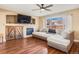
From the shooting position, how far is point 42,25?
709 centimetres

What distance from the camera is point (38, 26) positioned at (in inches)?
291

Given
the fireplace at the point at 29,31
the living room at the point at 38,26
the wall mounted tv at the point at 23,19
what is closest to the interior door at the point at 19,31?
the living room at the point at 38,26

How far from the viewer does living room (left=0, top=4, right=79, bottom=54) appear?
3527mm

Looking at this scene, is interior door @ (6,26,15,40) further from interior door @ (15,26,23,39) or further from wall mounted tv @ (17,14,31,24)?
wall mounted tv @ (17,14,31,24)

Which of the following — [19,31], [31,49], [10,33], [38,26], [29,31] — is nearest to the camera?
[31,49]

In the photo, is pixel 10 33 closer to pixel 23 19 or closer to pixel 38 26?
pixel 23 19

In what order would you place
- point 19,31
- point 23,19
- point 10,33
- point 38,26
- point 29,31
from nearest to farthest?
point 10,33
point 19,31
point 23,19
point 29,31
point 38,26

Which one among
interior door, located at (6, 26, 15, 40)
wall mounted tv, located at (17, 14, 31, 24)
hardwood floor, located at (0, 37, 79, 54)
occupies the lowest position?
hardwood floor, located at (0, 37, 79, 54)

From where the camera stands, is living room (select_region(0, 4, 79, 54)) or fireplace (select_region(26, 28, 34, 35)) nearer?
living room (select_region(0, 4, 79, 54))

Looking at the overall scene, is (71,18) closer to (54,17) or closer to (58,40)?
(54,17)

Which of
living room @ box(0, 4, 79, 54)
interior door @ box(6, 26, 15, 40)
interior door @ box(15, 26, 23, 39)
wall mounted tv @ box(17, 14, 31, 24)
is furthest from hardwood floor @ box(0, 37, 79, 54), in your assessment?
wall mounted tv @ box(17, 14, 31, 24)

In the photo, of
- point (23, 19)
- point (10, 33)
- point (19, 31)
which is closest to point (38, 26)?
point (23, 19)
